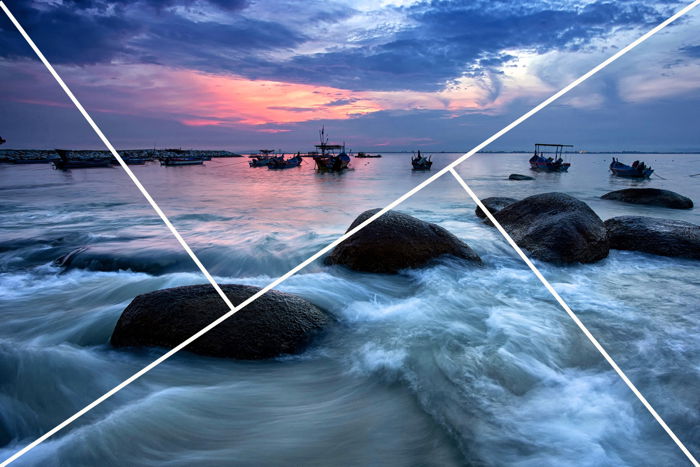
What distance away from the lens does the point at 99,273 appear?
6613 millimetres

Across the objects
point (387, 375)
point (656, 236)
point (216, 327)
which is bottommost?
point (387, 375)

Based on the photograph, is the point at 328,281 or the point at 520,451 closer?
the point at 520,451

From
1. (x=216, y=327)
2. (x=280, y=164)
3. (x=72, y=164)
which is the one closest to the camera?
(x=216, y=327)

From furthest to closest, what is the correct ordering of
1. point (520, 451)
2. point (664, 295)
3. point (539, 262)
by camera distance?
1. point (539, 262)
2. point (664, 295)
3. point (520, 451)

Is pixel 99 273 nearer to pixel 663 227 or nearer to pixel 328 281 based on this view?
pixel 328 281

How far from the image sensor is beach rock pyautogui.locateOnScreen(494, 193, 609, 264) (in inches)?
276

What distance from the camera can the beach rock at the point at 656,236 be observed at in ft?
24.3

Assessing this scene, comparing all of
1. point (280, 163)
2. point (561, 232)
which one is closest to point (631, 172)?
point (561, 232)

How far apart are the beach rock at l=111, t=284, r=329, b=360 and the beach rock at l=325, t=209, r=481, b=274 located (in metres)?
2.40

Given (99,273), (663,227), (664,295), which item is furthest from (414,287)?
(663,227)

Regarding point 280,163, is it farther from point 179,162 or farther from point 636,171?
point 636,171

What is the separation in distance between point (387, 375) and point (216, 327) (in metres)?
1.84

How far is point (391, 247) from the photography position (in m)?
6.51

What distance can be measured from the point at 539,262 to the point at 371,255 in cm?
328
